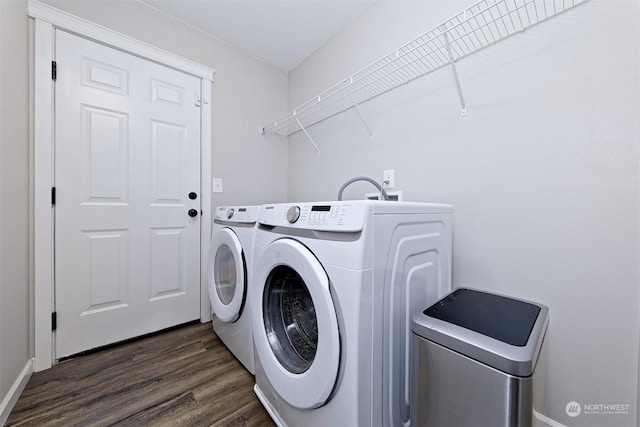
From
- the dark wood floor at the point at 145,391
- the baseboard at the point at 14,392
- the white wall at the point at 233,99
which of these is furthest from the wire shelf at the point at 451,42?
the baseboard at the point at 14,392

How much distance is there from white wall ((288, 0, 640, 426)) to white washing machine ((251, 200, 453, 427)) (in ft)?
1.12

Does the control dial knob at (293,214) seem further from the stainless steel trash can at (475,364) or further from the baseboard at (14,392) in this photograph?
the baseboard at (14,392)

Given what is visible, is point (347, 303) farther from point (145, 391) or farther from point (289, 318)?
point (145, 391)

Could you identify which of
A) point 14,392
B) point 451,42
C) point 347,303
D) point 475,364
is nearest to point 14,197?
point 14,392

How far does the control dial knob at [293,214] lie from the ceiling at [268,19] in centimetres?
163

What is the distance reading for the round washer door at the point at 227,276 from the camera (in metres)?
1.32

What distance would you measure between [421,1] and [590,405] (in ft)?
6.67

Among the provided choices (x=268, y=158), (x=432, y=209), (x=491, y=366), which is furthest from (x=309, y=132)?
(x=491, y=366)

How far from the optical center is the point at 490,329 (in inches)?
27.0

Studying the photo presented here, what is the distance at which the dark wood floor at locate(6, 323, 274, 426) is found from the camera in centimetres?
107

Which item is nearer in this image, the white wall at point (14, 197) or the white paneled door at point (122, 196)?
the white wall at point (14, 197)

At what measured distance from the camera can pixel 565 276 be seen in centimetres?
96

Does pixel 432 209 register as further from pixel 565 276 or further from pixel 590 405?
pixel 590 405

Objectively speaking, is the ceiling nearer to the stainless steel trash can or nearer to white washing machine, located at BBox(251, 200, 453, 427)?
white washing machine, located at BBox(251, 200, 453, 427)
